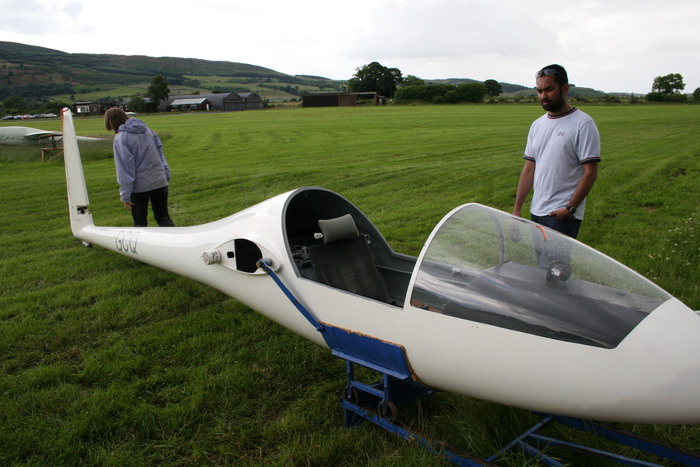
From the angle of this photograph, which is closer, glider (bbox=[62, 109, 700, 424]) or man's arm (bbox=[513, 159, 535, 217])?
glider (bbox=[62, 109, 700, 424])

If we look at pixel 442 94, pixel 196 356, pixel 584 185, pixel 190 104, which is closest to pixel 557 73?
pixel 584 185

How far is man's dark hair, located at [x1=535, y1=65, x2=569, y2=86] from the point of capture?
3895 mm

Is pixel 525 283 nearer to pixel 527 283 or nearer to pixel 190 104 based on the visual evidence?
pixel 527 283

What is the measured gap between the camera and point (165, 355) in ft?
14.4

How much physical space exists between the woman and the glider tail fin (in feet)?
2.40

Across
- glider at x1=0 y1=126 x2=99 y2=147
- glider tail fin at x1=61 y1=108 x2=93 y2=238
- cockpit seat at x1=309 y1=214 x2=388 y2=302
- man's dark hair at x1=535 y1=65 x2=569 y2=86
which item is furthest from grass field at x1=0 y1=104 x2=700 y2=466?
glider at x1=0 y1=126 x2=99 y2=147

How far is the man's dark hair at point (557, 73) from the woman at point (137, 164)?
197 inches

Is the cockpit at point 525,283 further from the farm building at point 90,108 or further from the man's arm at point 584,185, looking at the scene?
the farm building at point 90,108

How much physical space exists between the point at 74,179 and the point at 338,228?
471 centimetres

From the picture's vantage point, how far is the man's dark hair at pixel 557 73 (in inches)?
153

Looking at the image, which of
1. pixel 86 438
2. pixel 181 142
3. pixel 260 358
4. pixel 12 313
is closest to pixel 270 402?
pixel 260 358

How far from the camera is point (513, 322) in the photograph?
2.61 metres

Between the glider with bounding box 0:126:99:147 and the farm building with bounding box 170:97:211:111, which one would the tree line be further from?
the glider with bounding box 0:126:99:147

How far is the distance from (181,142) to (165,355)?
24.5 m
